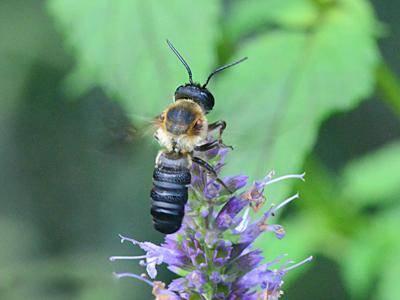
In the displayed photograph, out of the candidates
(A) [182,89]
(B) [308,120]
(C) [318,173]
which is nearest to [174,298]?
(A) [182,89]

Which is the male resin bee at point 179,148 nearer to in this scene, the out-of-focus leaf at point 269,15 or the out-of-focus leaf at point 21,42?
the out-of-focus leaf at point 269,15

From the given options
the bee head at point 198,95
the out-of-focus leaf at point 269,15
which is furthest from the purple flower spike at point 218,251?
the out-of-focus leaf at point 269,15

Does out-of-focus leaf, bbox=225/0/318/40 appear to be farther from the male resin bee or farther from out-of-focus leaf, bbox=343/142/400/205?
the male resin bee

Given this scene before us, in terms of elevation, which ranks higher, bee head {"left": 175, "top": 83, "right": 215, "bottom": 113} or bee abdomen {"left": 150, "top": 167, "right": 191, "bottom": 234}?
bee head {"left": 175, "top": 83, "right": 215, "bottom": 113}

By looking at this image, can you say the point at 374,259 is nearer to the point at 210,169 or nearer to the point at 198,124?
the point at 198,124

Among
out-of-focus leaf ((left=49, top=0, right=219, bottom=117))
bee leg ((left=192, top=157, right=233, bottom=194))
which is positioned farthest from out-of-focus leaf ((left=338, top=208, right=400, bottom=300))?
bee leg ((left=192, top=157, right=233, bottom=194))

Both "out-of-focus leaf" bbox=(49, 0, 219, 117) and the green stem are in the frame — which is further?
the green stem

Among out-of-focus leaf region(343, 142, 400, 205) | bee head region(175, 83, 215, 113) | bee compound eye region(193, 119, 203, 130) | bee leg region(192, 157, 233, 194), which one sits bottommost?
bee leg region(192, 157, 233, 194)
